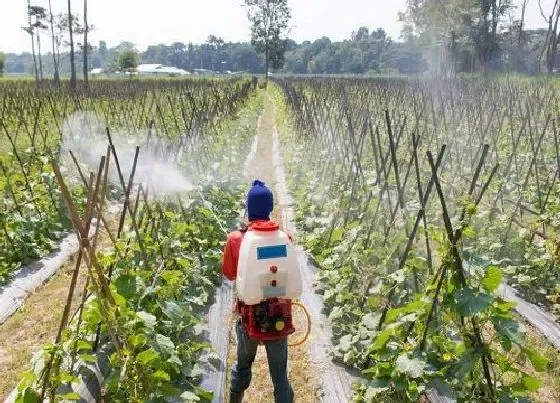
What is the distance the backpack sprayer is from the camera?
2809 mm

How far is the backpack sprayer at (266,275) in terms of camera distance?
9.21 feet

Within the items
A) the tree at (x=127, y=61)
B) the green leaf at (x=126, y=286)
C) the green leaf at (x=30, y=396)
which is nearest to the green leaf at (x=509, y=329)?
the green leaf at (x=126, y=286)

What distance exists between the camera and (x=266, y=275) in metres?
2.84

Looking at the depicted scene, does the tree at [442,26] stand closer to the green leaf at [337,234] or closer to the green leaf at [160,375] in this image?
the green leaf at [337,234]

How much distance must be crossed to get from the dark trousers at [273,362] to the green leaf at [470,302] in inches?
40.7

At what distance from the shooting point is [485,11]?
42.4m

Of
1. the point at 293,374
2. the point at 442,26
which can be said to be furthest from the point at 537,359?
the point at 442,26

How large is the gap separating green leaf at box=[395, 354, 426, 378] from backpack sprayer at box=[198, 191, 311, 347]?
0.69 meters

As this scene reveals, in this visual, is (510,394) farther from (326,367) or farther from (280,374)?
(326,367)

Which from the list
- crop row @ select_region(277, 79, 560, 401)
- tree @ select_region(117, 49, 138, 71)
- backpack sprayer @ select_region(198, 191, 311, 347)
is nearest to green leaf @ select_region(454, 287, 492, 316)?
crop row @ select_region(277, 79, 560, 401)

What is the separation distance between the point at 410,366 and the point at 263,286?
93 cm

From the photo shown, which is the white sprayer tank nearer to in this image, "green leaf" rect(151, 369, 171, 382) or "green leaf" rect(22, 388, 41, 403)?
"green leaf" rect(151, 369, 171, 382)

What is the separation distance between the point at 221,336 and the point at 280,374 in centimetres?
143

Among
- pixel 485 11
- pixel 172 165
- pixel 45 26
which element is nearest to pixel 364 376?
pixel 172 165
